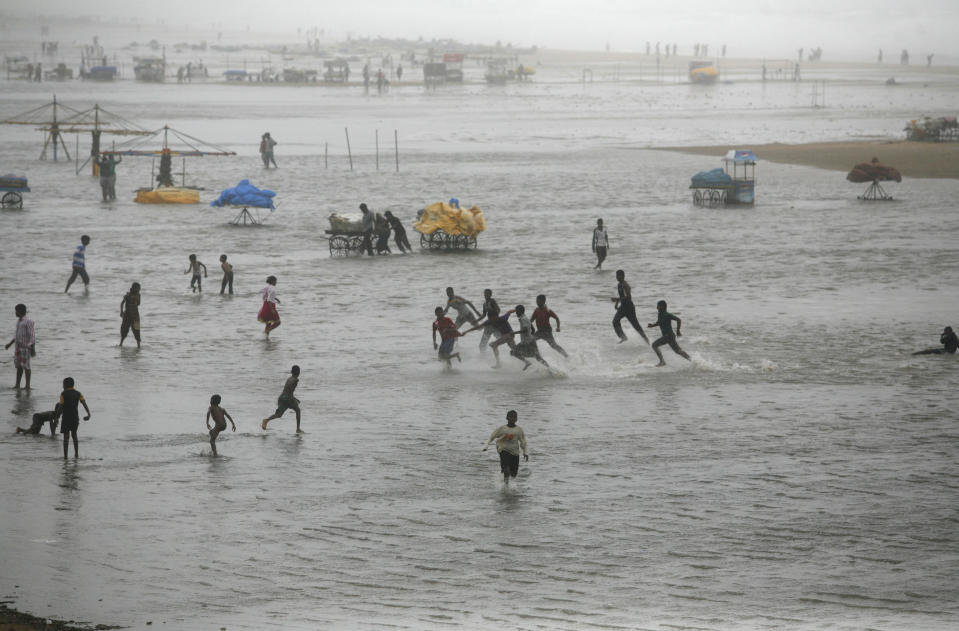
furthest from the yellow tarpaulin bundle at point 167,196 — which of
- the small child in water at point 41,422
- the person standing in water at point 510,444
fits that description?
the person standing in water at point 510,444

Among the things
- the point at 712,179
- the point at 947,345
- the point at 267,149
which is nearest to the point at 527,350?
the point at 947,345

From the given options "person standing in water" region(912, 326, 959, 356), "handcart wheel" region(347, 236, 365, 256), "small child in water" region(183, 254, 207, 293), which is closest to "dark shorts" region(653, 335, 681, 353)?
"person standing in water" region(912, 326, 959, 356)

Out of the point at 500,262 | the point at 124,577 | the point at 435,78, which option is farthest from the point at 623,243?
the point at 435,78

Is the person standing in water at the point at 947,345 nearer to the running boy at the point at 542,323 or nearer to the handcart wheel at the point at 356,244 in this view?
the running boy at the point at 542,323

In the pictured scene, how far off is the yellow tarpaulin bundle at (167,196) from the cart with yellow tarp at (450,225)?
1215cm

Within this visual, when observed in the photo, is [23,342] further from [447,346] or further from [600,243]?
[600,243]

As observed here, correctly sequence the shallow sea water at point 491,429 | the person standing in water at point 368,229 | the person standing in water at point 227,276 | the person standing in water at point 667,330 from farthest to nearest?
the person standing in water at point 368,229 < the person standing in water at point 227,276 < the person standing in water at point 667,330 < the shallow sea water at point 491,429

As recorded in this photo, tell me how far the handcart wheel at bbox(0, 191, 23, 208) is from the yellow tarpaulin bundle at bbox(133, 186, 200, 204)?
3.74 m

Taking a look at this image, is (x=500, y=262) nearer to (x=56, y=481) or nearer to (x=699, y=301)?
(x=699, y=301)

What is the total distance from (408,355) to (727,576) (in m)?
9.53

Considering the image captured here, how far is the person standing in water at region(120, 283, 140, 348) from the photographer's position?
65.1 feet

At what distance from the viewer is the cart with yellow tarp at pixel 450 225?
30.1 metres

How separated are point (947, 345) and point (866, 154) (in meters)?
36.1

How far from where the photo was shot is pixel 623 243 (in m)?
31.2
